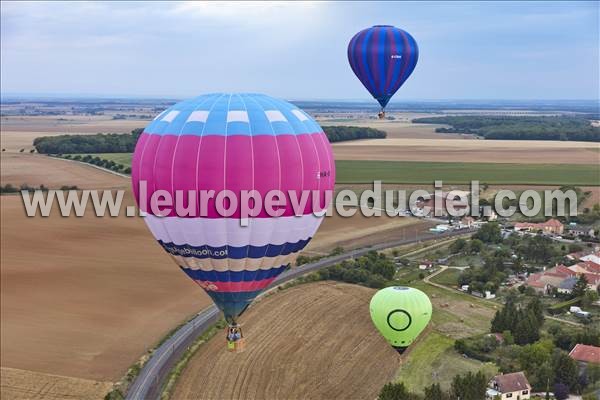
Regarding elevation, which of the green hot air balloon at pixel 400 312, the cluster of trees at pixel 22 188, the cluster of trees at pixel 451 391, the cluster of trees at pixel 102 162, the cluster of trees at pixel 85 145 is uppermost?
the cluster of trees at pixel 85 145

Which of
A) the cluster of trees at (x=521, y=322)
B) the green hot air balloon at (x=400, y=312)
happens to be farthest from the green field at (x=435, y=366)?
the cluster of trees at (x=521, y=322)

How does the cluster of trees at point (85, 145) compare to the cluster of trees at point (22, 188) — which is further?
the cluster of trees at point (85, 145)

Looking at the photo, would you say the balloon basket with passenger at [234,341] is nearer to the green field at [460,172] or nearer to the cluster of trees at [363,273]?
the cluster of trees at [363,273]

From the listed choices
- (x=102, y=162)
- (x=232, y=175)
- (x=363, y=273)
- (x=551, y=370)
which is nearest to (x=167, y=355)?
(x=363, y=273)

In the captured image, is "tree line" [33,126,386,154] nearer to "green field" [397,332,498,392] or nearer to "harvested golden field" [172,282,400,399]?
"harvested golden field" [172,282,400,399]

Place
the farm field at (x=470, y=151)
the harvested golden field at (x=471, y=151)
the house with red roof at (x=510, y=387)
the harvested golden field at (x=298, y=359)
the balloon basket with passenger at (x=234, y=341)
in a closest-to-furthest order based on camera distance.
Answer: the balloon basket with passenger at (x=234, y=341) → the house with red roof at (x=510, y=387) → the harvested golden field at (x=298, y=359) → the farm field at (x=470, y=151) → the harvested golden field at (x=471, y=151)

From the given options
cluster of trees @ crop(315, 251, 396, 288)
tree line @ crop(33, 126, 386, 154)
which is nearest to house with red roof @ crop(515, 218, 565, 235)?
cluster of trees @ crop(315, 251, 396, 288)

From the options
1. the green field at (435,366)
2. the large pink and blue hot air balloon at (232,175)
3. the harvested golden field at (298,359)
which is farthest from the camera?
the green field at (435,366)
